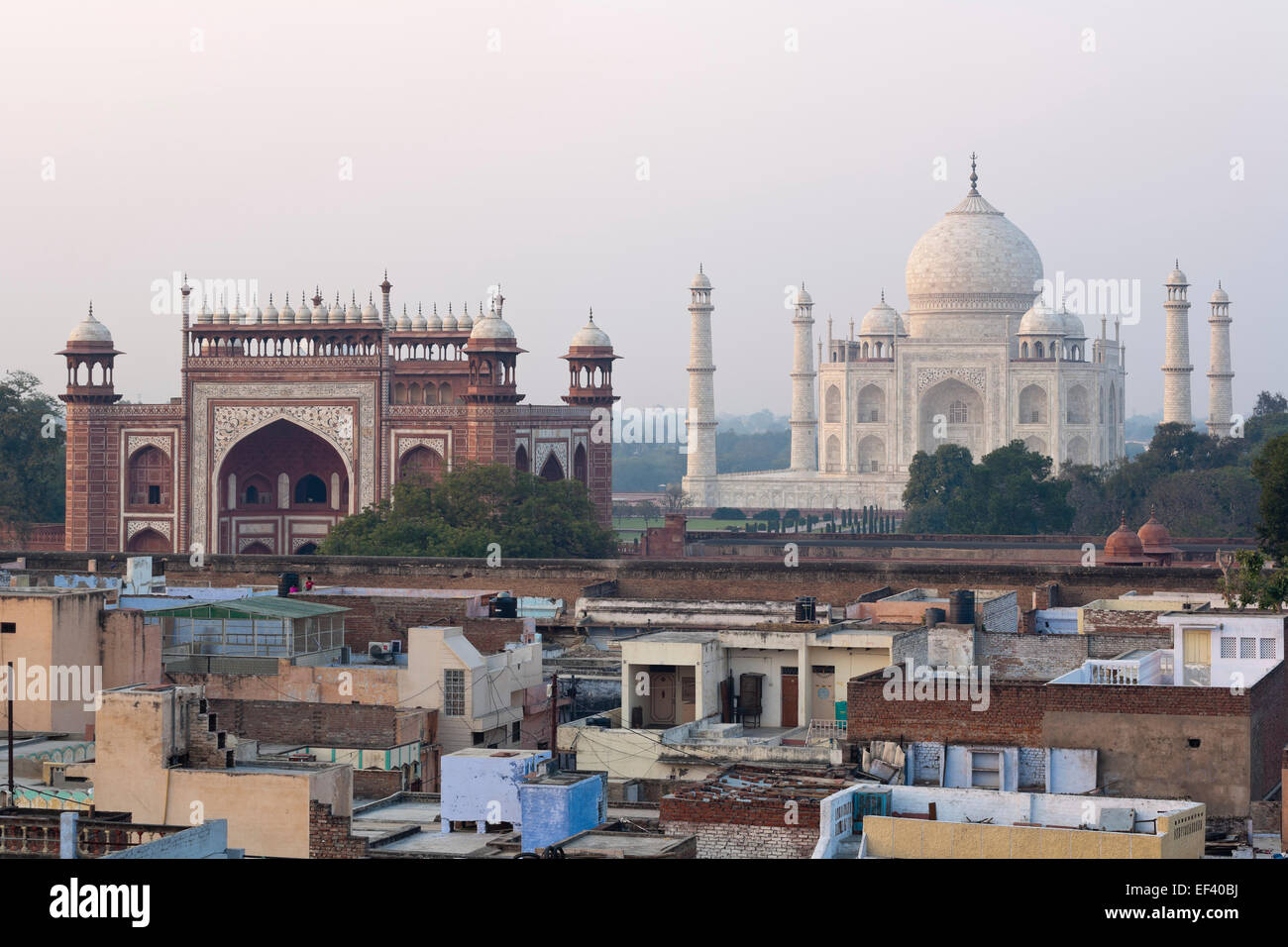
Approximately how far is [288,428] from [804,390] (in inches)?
1170

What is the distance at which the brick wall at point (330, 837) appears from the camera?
12.2 metres

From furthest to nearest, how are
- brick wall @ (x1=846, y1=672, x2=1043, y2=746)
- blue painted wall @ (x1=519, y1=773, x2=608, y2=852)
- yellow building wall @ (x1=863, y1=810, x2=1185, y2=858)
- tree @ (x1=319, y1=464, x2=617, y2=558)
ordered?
tree @ (x1=319, y1=464, x2=617, y2=558) → brick wall @ (x1=846, y1=672, x2=1043, y2=746) → blue painted wall @ (x1=519, y1=773, x2=608, y2=852) → yellow building wall @ (x1=863, y1=810, x2=1185, y2=858)

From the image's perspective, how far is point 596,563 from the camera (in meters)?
28.7

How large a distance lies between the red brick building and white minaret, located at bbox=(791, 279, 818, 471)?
2658cm

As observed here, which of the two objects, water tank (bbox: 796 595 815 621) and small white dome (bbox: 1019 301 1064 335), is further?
small white dome (bbox: 1019 301 1064 335)

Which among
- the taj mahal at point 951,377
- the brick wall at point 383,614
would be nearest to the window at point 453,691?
the brick wall at point 383,614

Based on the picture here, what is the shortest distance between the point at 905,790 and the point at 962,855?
1.66 meters

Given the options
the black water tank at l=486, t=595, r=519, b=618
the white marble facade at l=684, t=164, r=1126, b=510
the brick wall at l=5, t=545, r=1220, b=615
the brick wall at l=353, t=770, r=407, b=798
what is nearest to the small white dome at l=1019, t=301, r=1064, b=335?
the white marble facade at l=684, t=164, r=1126, b=510

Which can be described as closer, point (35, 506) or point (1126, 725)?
point (1126, 725)

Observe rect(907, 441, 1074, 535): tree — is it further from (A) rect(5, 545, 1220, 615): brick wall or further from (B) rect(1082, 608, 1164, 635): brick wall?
(B) rect(1082, 608, 1164, 635): brick wall

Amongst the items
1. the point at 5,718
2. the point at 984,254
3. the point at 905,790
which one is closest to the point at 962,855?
the point at 905,790

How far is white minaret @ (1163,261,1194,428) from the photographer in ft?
219

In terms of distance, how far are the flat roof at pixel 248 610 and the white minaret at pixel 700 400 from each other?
44659 mm

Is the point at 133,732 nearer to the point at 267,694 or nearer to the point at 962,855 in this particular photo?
the point at 962,855
